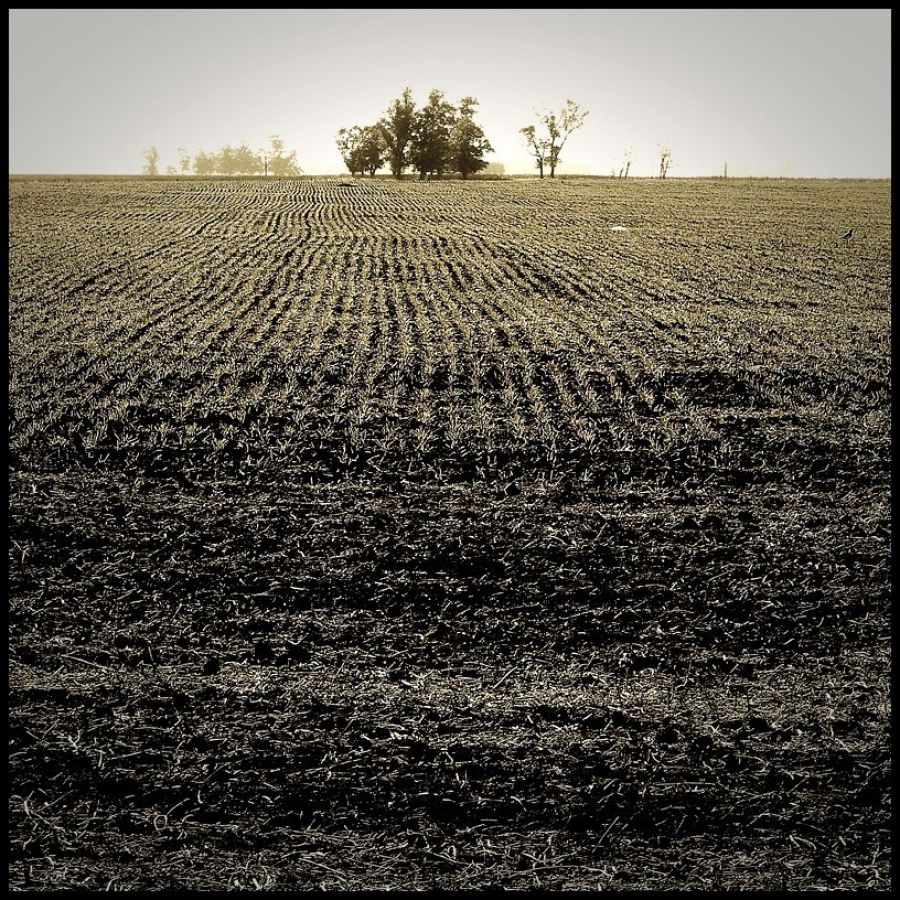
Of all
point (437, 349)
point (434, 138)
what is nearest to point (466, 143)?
point (434, 138)

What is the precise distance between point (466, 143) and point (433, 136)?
11.0 feet

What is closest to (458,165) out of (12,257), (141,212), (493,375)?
(141,212)

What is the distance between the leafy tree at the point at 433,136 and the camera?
7150 cm

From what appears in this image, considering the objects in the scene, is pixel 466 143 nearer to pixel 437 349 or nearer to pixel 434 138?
pixel 434 138

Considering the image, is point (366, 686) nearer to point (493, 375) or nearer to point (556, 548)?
point (556, 548)

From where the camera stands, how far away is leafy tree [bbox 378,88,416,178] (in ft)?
236

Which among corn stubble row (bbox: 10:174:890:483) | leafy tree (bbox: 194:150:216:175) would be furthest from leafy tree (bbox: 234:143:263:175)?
corn stubble row (bbox: 10:174:890:483)

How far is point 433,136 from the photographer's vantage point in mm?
71812

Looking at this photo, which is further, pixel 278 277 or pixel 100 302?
pixel 278 277

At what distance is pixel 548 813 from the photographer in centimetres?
420

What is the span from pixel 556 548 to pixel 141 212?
124 feet

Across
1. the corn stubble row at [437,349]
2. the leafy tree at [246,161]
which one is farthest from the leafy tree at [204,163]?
the corn stubble row at [437,349]

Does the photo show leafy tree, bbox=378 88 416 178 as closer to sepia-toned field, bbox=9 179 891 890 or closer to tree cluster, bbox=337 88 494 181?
tree cluster, bbox=337 88 494 181

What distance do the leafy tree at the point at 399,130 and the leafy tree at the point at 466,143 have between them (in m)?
4.43
